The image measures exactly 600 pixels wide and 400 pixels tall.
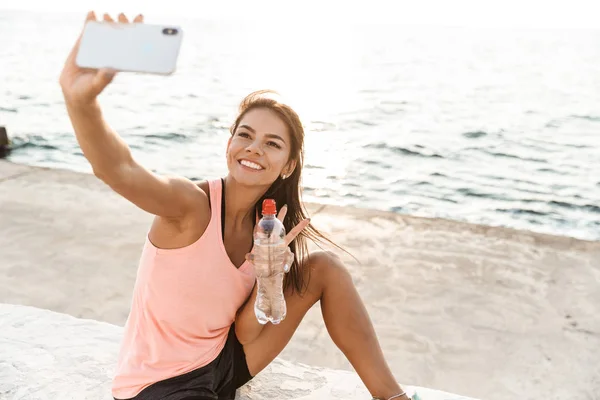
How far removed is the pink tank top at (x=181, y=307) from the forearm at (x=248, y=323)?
31 mm

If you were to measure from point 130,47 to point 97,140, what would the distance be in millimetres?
287

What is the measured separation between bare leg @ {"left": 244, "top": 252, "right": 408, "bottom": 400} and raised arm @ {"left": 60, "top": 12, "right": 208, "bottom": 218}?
638mm

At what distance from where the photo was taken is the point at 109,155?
1689mm

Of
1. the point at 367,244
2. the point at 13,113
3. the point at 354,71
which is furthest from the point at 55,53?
the point at 367,244

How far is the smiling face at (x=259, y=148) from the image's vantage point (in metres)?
2.30

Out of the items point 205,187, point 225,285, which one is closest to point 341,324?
point 225,285

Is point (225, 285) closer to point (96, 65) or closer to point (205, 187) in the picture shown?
point (205, 187)

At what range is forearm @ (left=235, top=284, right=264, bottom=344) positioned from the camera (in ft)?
7.68

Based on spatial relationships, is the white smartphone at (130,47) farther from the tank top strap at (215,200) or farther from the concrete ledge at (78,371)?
the concrete ledge at (78,371)

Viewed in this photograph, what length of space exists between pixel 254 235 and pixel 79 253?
109 inches

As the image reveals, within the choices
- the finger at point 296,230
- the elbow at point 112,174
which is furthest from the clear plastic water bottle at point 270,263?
the elbow at point 112,174

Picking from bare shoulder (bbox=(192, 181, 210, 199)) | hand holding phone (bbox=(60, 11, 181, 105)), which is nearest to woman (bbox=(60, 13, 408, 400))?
bare shoulder (bbox=(192, 181, 210, 199))

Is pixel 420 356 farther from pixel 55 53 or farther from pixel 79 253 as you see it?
pixel 55 53

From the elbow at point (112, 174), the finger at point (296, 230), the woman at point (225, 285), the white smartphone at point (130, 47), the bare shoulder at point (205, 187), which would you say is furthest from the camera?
the finger at point (296, 230)
